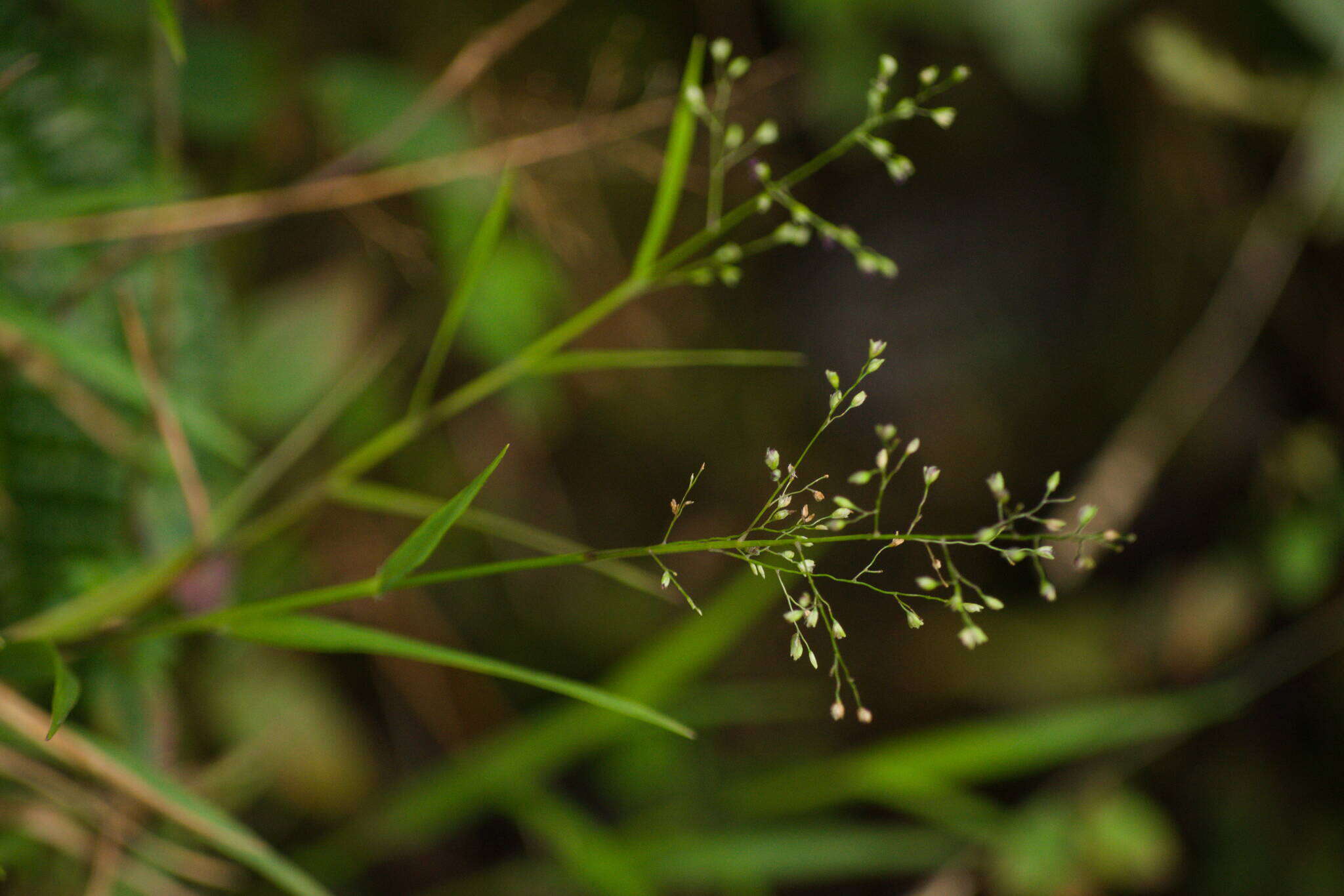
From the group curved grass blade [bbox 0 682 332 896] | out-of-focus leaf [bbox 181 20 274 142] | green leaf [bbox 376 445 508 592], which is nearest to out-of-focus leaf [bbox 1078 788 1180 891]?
curved grass blade [bbox 0 682 332 896]

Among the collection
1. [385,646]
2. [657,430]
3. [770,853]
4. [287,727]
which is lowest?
[770,853]

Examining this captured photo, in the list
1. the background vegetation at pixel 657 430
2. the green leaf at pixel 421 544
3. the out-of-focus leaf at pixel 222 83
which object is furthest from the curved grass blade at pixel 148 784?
the out-of-focus leaf at pixel 222 83

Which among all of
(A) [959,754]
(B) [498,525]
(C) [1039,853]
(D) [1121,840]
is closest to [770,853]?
(A) [959,754]

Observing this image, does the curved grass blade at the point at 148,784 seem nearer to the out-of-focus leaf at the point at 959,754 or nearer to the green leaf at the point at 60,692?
the green leaf at the point at 60,692

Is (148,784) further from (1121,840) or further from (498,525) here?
(1121,840)

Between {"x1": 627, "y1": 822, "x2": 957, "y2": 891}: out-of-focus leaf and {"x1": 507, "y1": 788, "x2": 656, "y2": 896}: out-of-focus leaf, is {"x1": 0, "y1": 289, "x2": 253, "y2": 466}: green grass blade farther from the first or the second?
{"x1": 627, "y1": 822, "x2": 957, "y2": 891}: out-of-focus leaf
